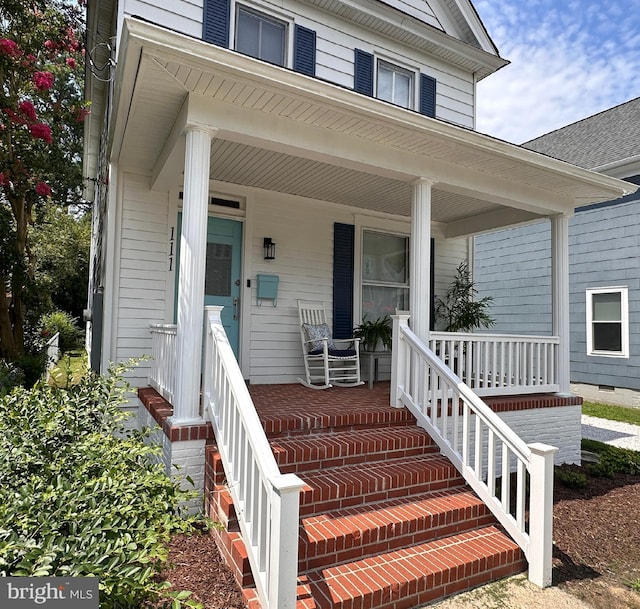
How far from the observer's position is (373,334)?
5965mm

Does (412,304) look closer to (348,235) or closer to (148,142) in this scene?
(348,235)

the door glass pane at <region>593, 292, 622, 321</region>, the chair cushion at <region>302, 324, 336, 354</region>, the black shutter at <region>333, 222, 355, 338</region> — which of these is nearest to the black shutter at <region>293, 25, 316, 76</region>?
the black shutter at <region>333, 222, 355, 338</region>

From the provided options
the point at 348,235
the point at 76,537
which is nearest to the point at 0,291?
the point at 348,235

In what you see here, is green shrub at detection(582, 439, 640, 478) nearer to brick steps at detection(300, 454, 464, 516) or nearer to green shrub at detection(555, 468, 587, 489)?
green shrub at detection(555, 468, 587, 489)

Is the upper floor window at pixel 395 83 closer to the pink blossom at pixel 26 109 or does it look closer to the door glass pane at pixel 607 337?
the pink blossom at pixel 26 109

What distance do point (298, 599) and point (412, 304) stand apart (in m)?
2.83

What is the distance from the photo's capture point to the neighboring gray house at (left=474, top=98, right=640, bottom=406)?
27.7 feet

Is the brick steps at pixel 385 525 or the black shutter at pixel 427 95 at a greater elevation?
the black shutter at pixel 427 95

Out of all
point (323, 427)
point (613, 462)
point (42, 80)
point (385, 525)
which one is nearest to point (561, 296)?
point (613, 462)

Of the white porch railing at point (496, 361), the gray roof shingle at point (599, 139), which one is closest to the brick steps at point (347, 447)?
the white porch railing at point (496, 361)

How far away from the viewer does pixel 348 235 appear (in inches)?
253

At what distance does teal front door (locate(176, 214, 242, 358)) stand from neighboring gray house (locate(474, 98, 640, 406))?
5.64 meters

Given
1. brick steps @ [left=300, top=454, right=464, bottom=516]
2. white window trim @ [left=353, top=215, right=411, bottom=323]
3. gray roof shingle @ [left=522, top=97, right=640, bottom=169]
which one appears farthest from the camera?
gray roof shingle @ [left=522, top=97, right=640, bottom=169]

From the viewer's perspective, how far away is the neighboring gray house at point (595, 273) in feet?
27.7
